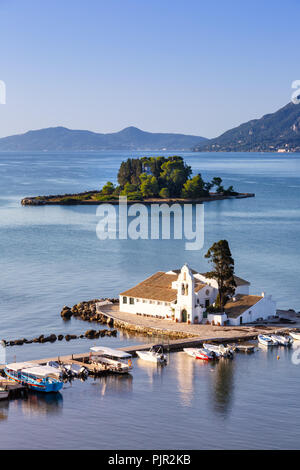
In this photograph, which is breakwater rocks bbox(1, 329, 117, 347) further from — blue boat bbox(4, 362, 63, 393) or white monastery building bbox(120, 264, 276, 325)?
blue boat bbox(4, 362, 63, 393)

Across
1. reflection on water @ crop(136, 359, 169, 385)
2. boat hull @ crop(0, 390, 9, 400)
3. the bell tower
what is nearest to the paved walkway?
the bell tower

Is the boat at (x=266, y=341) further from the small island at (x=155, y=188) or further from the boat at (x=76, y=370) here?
the small island at (x=155, y=188)

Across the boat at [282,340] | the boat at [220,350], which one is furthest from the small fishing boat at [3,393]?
the boat at [282,340]

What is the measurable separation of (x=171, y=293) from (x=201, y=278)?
2505 millimetres

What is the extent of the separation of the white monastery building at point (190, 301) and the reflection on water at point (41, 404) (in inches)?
531

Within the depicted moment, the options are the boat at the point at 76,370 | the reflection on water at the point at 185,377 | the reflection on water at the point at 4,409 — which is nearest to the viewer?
the reflection on water at the point at 4,409

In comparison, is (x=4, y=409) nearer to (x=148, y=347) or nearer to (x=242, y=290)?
(x=148, y=347)

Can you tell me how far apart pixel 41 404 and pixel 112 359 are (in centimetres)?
664

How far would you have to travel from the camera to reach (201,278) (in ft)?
167

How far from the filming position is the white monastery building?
1871 inches

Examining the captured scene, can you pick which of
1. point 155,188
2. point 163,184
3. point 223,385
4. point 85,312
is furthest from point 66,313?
point 163,184

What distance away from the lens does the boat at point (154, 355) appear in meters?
41.2

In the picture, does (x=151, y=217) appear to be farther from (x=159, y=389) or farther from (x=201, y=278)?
(x=159, y=389)

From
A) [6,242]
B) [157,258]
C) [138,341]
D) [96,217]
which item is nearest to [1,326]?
[138,341]
